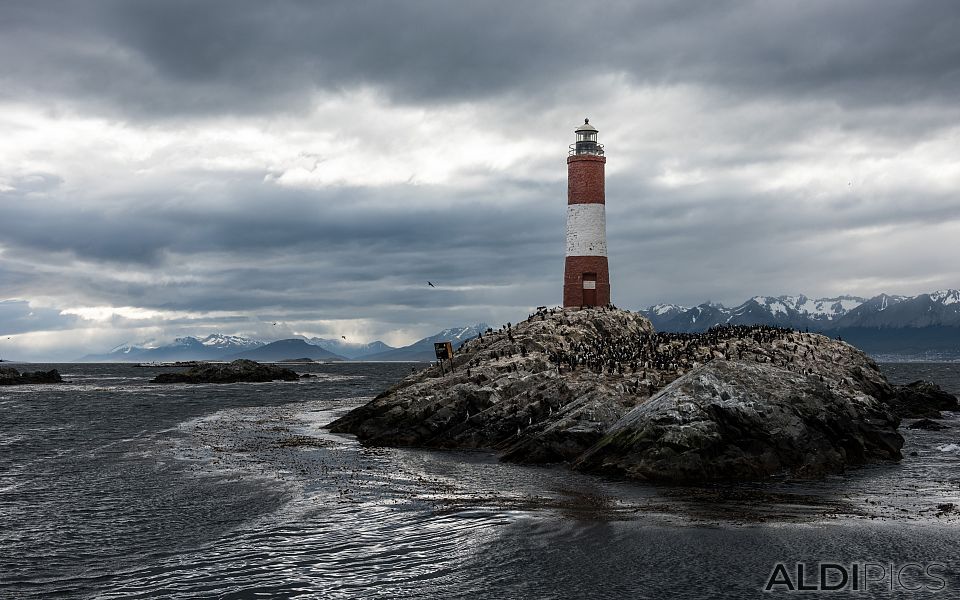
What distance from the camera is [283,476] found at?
2780cm

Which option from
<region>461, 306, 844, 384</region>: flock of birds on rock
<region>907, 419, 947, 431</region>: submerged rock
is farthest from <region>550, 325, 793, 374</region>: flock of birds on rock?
<region>907, 419, 947, 431</region>: submerged rock

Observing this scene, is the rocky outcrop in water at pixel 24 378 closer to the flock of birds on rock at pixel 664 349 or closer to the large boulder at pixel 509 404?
the large boulder at pixel 509 404

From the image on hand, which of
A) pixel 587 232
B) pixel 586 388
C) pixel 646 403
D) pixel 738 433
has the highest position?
pixel 587 232

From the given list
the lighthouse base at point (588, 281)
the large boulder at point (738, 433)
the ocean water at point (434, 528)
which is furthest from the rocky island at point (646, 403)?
the lighthouse base at point (588, 281)

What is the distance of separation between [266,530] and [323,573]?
4.55 metres

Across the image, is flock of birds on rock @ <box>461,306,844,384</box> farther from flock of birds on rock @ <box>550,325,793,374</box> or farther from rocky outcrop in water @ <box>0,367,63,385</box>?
rocky outcrop in water @ <box>0,367,63,385</box>

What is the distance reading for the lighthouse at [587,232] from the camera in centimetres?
6022

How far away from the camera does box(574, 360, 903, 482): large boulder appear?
2594 cm

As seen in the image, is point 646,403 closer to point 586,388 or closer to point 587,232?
point 586,388

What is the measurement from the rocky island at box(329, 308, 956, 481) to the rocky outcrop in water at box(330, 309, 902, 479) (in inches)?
3.2

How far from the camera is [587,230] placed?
197 feet

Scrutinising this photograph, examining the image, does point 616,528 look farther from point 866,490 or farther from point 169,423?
point 169,423

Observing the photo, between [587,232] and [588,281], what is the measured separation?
13.2 feet

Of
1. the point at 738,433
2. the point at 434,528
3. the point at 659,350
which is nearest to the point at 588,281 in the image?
the point at 659,350
